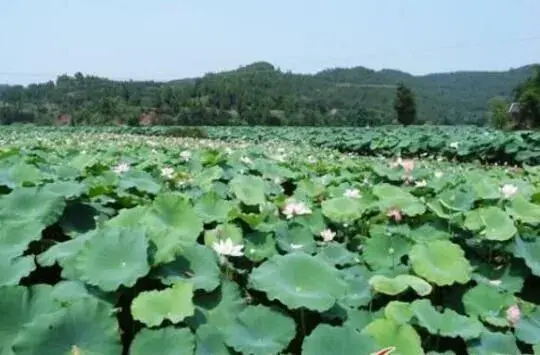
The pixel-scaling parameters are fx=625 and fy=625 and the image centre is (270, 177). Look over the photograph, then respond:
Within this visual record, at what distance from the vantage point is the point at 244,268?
1877mm

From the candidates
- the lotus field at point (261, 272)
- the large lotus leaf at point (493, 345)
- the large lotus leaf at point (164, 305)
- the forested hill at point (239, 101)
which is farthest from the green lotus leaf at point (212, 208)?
the forested hill at point (239, 101)

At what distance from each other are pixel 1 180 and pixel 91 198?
1.43ft

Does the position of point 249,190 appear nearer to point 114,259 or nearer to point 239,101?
point 114,259

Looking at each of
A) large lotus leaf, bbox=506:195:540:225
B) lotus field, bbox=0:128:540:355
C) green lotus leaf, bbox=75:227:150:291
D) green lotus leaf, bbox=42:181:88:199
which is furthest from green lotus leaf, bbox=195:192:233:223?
large lotus leaf, bbox=506:195:540:225

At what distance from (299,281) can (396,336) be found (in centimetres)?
29

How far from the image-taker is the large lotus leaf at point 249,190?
94.2 inches

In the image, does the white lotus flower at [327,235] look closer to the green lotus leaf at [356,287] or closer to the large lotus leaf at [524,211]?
the green lotus leaf at [356,287]

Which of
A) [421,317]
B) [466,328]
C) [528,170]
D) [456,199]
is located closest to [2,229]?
[421,317]

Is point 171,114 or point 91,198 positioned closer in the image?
point 91,198

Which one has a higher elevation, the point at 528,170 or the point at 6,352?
the point at 6,352

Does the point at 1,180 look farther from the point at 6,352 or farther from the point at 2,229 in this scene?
the point at 6,352

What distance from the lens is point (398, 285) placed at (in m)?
1.76

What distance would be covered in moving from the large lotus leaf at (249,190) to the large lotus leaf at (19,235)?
2.64 feet

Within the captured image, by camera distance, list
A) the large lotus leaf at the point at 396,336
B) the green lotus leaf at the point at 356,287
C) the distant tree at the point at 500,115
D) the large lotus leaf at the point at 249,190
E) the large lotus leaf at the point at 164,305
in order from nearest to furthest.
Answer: the large lotus leaf at the point at 164,305, the large lotus leaf at the point at 396,336, the green lotus leaf at the point at 356,287, the large lotus leaf at the point at 249,190, the distant tree at the point at 500,115
